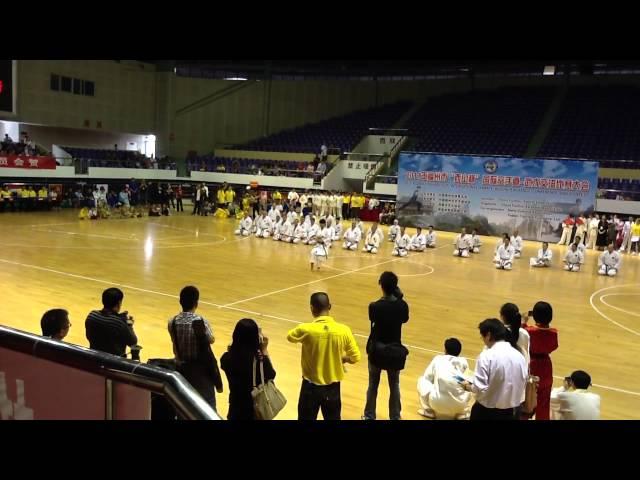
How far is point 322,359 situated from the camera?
4980 mm

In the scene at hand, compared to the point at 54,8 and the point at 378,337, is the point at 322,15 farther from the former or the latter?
the point at 378,337

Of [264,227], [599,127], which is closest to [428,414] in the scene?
[264,227]

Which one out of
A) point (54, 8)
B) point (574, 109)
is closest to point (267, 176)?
point (574, 109)

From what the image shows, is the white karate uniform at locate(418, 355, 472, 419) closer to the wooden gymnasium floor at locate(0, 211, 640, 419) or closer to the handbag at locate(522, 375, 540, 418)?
the wooden gymnasium floor at locate(0, 211, 640, 419)

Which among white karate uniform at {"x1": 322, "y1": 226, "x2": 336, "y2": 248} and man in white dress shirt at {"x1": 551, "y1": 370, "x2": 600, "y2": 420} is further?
white karate uniform at {"x1": 322, "y1": 226, "x2": 336, "y2": 248}

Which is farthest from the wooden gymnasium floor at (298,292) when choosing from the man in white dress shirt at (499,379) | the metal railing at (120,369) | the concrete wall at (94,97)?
the concrete wall at (94,97)

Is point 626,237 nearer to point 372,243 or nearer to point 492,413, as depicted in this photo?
point 372,243

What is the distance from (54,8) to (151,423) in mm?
2111

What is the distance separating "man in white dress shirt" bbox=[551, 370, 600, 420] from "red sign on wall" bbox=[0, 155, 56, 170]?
2498cm

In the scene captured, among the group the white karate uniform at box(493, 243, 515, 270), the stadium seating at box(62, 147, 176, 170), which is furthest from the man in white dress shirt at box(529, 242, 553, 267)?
the stadium seating at box(62, 147, 176, 170)

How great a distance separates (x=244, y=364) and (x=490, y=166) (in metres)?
21.7

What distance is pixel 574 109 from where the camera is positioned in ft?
110

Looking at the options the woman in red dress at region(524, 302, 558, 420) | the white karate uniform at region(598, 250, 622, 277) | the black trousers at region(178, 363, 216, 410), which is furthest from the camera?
the white karate uniform at region(598, 250, 622, 277)

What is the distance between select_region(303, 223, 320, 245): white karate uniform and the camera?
1981 cm
